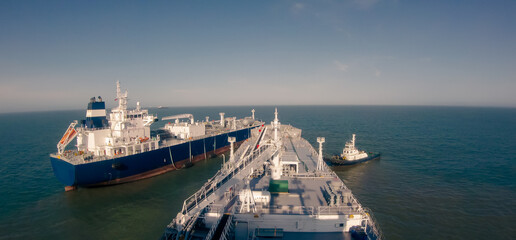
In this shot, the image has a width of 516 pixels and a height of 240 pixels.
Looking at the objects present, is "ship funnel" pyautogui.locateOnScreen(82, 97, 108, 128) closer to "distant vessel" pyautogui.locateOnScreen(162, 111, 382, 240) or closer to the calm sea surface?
the calm sea surface

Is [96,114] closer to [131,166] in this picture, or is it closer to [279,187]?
[131,166]

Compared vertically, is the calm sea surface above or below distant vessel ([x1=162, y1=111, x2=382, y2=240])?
below

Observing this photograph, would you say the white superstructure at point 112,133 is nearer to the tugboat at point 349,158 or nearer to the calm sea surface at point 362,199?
the calm sea surface at point 362,199

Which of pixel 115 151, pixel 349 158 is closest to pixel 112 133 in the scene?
pixel 115 151

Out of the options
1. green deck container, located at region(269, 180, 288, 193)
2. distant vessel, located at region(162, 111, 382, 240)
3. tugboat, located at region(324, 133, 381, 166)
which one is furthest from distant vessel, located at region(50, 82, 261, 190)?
tugboat, located at region(324, 133, 381, 166)

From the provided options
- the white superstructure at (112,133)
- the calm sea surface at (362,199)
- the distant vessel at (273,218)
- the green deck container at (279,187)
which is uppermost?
the white superstructure at (112,133)

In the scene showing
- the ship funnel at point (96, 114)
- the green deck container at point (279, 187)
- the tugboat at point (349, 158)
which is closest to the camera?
the green deck container at point (279, 187)

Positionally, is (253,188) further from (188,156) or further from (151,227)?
(188,156)

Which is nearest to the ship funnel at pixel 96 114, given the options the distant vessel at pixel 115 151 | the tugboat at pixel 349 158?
the distant vessel at pixel 115 151
